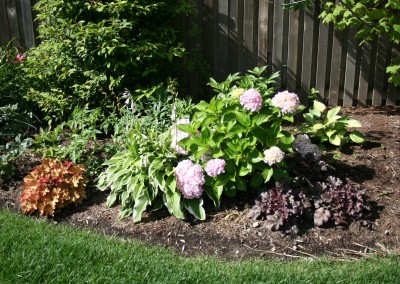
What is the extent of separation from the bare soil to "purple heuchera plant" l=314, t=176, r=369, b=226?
7 centimetres

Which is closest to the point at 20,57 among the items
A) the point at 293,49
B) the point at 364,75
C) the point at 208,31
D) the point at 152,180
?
the point at 208,31

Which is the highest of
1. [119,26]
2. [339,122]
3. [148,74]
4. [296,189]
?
[119,26]

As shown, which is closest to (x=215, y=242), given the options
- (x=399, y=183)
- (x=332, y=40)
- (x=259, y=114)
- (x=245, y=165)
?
A: (x=245, y=165)

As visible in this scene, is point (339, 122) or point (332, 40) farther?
point (332, 40)

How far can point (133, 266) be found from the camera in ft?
12.0

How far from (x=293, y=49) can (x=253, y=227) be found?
292 centimetres

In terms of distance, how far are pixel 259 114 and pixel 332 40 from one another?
101 inches

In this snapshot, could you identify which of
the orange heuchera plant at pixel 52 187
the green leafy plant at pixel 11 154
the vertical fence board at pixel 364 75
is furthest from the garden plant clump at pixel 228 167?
the vertical fence board at pixel 364 75

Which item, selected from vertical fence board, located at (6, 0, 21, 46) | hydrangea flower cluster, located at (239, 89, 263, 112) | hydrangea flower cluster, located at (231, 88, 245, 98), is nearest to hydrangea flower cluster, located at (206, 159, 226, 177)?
hydrangea flower cluster, located at (239, 89, 263, 112)

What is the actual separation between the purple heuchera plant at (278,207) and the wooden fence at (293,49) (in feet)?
8.48

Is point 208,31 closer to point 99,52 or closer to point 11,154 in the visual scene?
point 99,52

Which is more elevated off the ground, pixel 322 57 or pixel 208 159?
pixel 322 57

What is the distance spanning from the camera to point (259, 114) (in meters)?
4.56

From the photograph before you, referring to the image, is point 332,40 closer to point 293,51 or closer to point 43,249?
point 293,51
